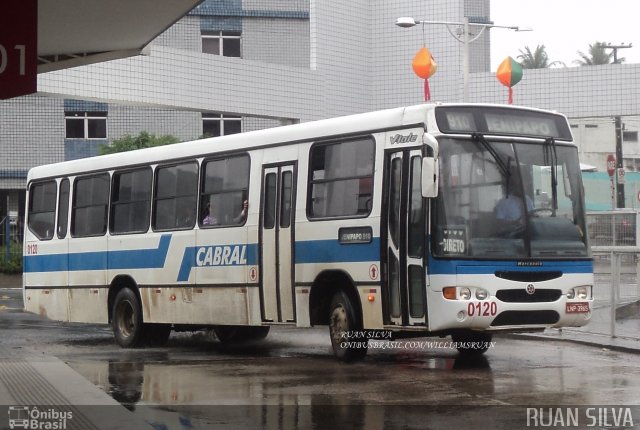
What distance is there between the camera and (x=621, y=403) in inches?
425

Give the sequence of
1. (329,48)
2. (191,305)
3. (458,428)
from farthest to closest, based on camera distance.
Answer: (329,48)
(191,305)
(458,428)

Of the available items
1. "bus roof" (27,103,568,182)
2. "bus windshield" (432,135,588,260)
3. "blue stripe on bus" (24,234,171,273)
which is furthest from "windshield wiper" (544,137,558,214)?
"blue stripe on bus" (24,234,171,273)

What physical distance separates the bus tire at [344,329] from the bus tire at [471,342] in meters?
1.32

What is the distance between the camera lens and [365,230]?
14586 mm

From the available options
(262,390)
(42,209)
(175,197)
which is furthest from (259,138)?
(42,209)

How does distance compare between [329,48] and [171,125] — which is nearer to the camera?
[329,48]

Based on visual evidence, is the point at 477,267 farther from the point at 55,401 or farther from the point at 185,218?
the point at 185,218

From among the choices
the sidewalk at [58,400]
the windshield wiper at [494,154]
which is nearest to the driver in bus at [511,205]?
the windshield wiper at [494,154]

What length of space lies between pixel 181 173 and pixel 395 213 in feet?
15.7

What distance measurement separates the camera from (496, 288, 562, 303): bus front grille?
13.8 m

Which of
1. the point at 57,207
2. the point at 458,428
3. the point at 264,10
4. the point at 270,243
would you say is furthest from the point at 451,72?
the point at 458,428

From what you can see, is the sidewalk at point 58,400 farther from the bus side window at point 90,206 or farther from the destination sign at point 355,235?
the bus side window at point 90,206

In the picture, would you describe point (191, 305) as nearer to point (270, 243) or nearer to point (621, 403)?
point (270, 243)

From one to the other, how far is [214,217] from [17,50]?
697 centimetres
